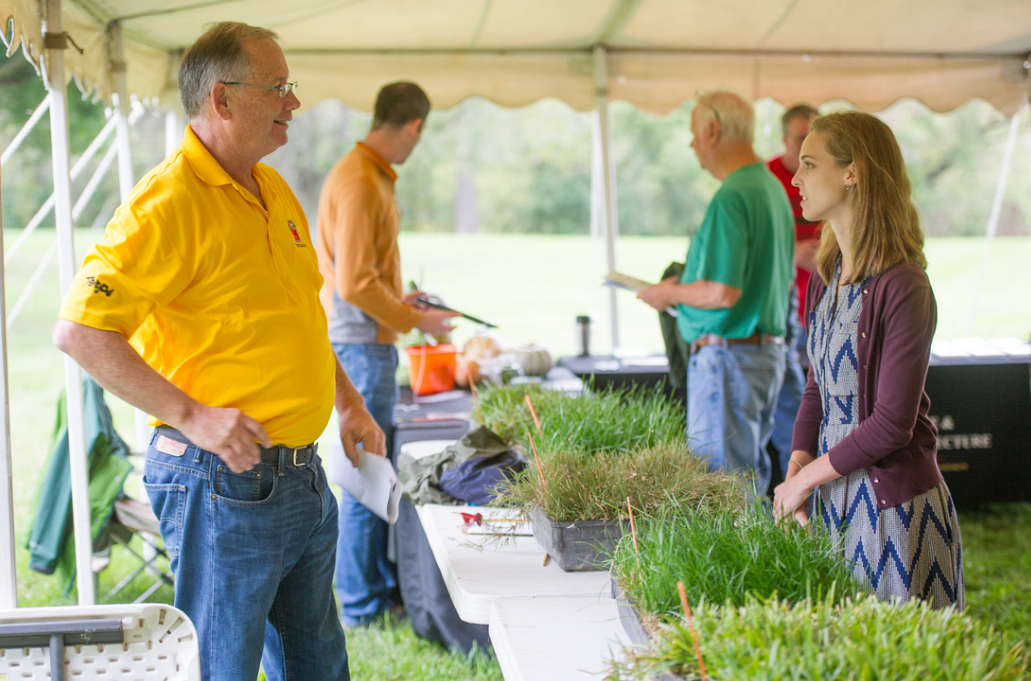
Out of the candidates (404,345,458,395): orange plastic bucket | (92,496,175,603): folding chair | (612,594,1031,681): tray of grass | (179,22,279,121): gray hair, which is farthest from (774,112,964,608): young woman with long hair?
(92,496,175,603): folding chair

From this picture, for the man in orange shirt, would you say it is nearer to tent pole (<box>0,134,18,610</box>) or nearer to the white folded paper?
the white folded paper

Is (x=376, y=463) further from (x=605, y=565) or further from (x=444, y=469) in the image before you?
(x=605, y=565)

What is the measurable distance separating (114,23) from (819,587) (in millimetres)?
3321

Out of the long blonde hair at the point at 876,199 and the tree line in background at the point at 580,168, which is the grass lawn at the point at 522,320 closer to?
the tree line in background at the point at 580,168

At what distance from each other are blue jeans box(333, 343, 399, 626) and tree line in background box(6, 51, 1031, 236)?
12.7 meters

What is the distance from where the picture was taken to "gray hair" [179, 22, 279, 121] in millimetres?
1592

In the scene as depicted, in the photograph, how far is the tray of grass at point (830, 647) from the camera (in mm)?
856

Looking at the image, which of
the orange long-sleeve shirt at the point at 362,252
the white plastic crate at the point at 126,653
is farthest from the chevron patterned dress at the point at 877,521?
the orange long-sleeve shirt at the point at 362,252

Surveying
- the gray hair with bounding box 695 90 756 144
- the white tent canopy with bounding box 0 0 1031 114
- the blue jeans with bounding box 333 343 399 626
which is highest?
the white tent canopy with bounding box 0 0 1031 114

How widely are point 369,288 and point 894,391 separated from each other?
185 centimetres

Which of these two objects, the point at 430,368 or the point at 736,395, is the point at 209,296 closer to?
the point at 736,395

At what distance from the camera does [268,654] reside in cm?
189

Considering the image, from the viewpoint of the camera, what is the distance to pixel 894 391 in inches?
60.9

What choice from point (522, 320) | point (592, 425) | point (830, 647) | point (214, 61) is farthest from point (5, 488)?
point (522, 320)
